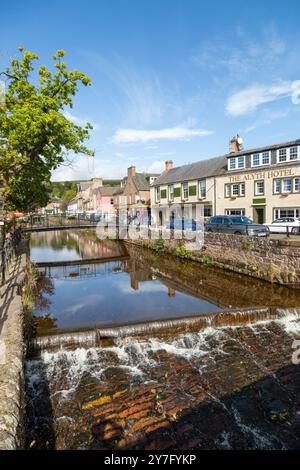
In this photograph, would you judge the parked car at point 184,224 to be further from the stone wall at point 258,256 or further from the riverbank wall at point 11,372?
the riverbank wall at point 11,372

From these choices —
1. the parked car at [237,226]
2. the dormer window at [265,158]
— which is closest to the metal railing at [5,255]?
the parked car at [237,226]

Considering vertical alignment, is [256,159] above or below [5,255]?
above

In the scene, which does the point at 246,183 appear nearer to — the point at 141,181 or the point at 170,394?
the point at 141,181

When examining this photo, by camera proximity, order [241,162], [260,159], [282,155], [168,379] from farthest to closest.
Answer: [241,162], [260,159], [282,155], [168,379]

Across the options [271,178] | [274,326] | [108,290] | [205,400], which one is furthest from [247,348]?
[271,178]

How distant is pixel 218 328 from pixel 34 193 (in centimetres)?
1417

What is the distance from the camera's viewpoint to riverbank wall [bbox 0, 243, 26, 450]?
11.1ft

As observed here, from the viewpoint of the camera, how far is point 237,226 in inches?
770

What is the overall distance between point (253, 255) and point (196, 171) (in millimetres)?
22285

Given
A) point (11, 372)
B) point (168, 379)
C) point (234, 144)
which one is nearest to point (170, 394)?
point (168, 379)

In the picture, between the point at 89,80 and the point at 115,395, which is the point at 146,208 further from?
the point at 115,395

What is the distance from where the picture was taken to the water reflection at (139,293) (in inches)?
406

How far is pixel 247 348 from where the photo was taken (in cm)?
769

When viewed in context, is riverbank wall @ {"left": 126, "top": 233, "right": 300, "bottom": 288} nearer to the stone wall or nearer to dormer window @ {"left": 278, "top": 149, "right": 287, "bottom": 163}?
the stone wall
